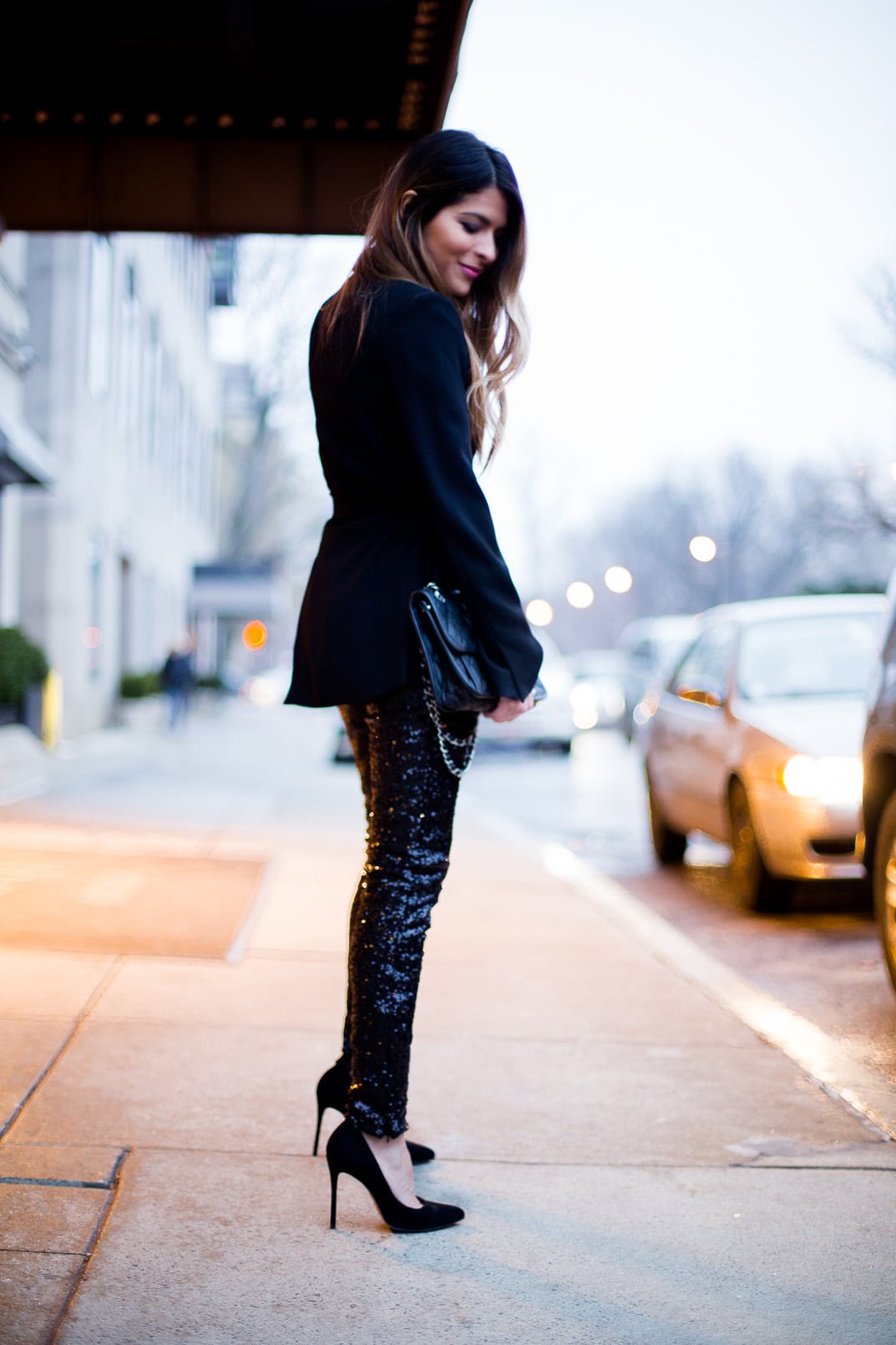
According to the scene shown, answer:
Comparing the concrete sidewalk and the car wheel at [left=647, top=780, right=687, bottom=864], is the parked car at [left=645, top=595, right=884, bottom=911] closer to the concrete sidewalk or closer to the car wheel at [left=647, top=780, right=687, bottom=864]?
the car wheel at [left=647, top=780, right=687, bottom=864]

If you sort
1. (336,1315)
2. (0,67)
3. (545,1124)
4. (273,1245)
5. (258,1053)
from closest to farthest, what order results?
(336,1315) < (273,1245) < (545,1124) < (258,1053) < (0,67)

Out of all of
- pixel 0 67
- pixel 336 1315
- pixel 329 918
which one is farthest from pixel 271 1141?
pixel 0 67

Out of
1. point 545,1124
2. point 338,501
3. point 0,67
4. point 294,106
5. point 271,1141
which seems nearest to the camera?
point 338,501

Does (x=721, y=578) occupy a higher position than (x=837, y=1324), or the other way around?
(x=837, y=1324)

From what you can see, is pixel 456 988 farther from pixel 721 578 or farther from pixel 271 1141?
pixel 721 578

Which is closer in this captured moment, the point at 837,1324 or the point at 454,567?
the point at 837,1324

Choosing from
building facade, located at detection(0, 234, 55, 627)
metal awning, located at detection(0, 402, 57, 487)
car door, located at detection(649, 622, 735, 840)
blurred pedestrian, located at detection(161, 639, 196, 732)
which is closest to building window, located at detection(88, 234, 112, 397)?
building facade, located at detection(0, 234, 55, 627)

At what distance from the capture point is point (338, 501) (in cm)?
304

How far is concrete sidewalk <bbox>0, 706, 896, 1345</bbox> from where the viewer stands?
98.8 inches

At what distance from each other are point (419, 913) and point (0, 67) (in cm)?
622

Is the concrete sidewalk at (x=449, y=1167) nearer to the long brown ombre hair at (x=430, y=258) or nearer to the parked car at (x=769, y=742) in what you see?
the long brown ombre hair at (x=430, y=258)

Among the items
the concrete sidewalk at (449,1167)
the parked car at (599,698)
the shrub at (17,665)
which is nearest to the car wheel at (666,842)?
the concrete sidewalk at (449,1167)

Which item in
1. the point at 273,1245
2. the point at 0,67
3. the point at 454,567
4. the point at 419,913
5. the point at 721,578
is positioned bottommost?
the point at 721,578

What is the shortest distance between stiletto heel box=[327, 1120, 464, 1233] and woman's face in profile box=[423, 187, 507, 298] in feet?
5.54
